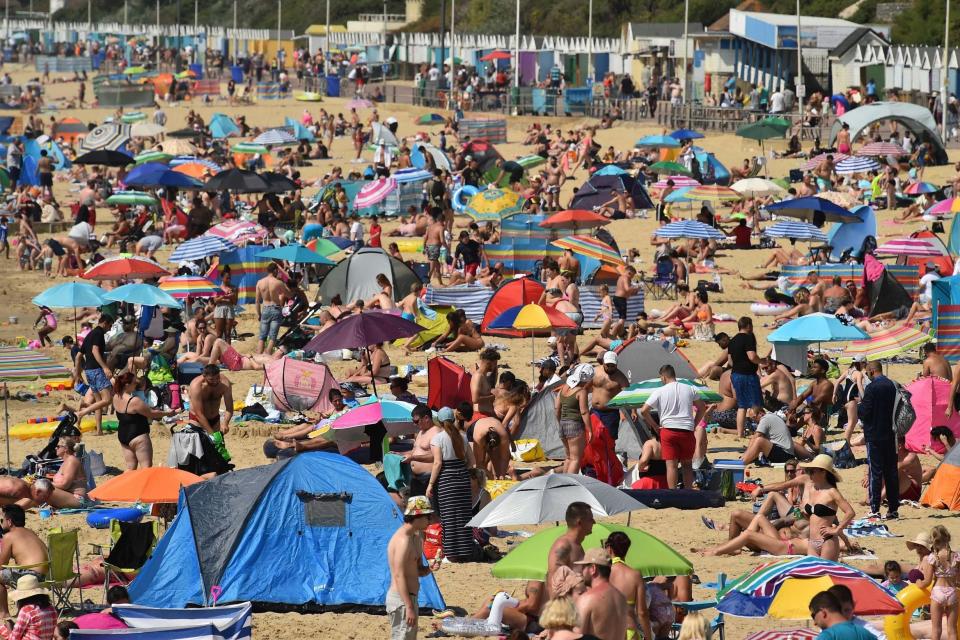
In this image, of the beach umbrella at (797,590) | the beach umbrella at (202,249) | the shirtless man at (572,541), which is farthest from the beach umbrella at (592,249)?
the shirtless man at (572,541)

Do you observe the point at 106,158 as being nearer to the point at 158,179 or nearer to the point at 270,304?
the point at 158,179

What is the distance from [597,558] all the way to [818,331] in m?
7.97

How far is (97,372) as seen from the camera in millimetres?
15414

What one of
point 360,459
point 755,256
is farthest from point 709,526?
point 755,256

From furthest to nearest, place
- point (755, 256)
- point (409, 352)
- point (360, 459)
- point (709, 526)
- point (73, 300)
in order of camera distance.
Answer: point (755, 256) < point (409, 352) < point (73, 300) < point (360, 459) < point (709, 526)

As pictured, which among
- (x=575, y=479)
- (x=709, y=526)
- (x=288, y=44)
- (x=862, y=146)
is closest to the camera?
(x=575, y=479)

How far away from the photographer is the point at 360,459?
13.3 m

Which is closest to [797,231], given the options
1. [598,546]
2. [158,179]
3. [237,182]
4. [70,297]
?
[70,297]

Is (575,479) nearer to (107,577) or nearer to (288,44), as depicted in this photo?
(107,577)

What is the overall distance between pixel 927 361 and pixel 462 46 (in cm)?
5017

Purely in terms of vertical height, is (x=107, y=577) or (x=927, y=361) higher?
(x=927, y=361)

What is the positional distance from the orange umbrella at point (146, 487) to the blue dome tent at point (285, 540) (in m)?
0.55

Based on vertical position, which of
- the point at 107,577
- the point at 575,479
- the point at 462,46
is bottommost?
the point at 107,577

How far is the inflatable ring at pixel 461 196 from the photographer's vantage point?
28.4 m
